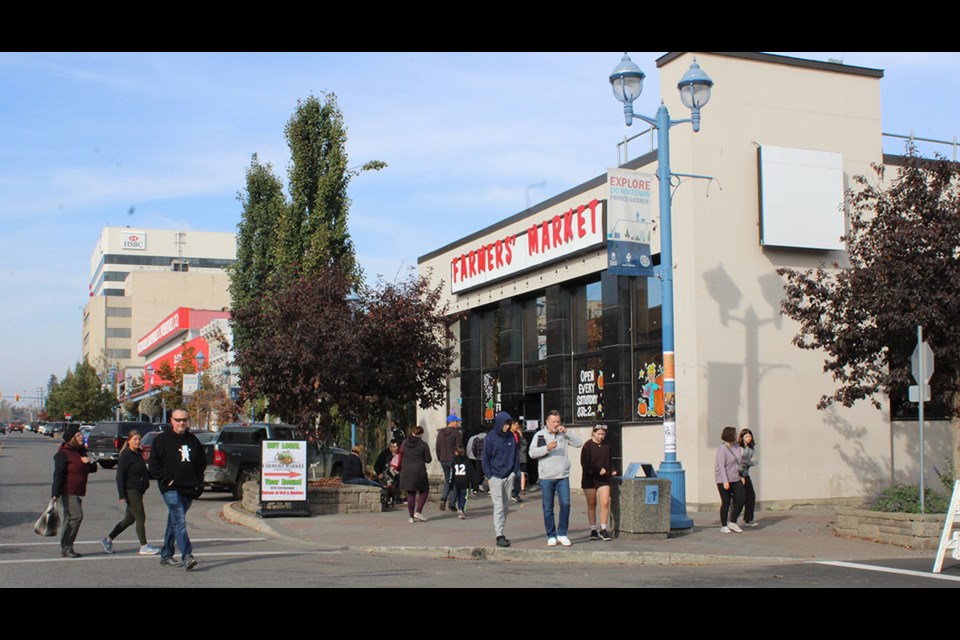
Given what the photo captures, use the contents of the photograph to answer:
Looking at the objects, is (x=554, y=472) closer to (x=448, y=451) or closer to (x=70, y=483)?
(x=448, y=451)

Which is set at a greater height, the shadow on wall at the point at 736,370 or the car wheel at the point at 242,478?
the shadow on wall at the point at 736,370

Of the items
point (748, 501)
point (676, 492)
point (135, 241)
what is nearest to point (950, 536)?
point (676, 492)

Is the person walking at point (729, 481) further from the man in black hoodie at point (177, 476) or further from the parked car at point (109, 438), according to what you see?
the parked car at point (109, 438)

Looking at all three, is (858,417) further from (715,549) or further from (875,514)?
(715,549)

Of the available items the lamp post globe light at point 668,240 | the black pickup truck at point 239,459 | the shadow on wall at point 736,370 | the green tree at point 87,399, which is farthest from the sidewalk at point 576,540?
the green tree at point 87,399

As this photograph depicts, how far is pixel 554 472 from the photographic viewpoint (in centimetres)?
1439

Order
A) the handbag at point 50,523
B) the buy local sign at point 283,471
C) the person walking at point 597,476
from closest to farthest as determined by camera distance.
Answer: the handbag at point 50,523, the person walking at point 597,476, the buy local sign at point 283,471

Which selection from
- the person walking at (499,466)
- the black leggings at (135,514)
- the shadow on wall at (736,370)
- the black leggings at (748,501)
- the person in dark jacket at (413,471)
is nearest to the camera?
the black leggings at (135,514)

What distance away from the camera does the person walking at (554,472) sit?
46.9 feet

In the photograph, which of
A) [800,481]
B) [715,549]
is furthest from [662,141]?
[800,481]

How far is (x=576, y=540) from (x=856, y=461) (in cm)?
824

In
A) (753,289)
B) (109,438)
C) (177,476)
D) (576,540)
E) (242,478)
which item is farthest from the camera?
(109,438)

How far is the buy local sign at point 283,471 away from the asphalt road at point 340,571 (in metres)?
2.14
